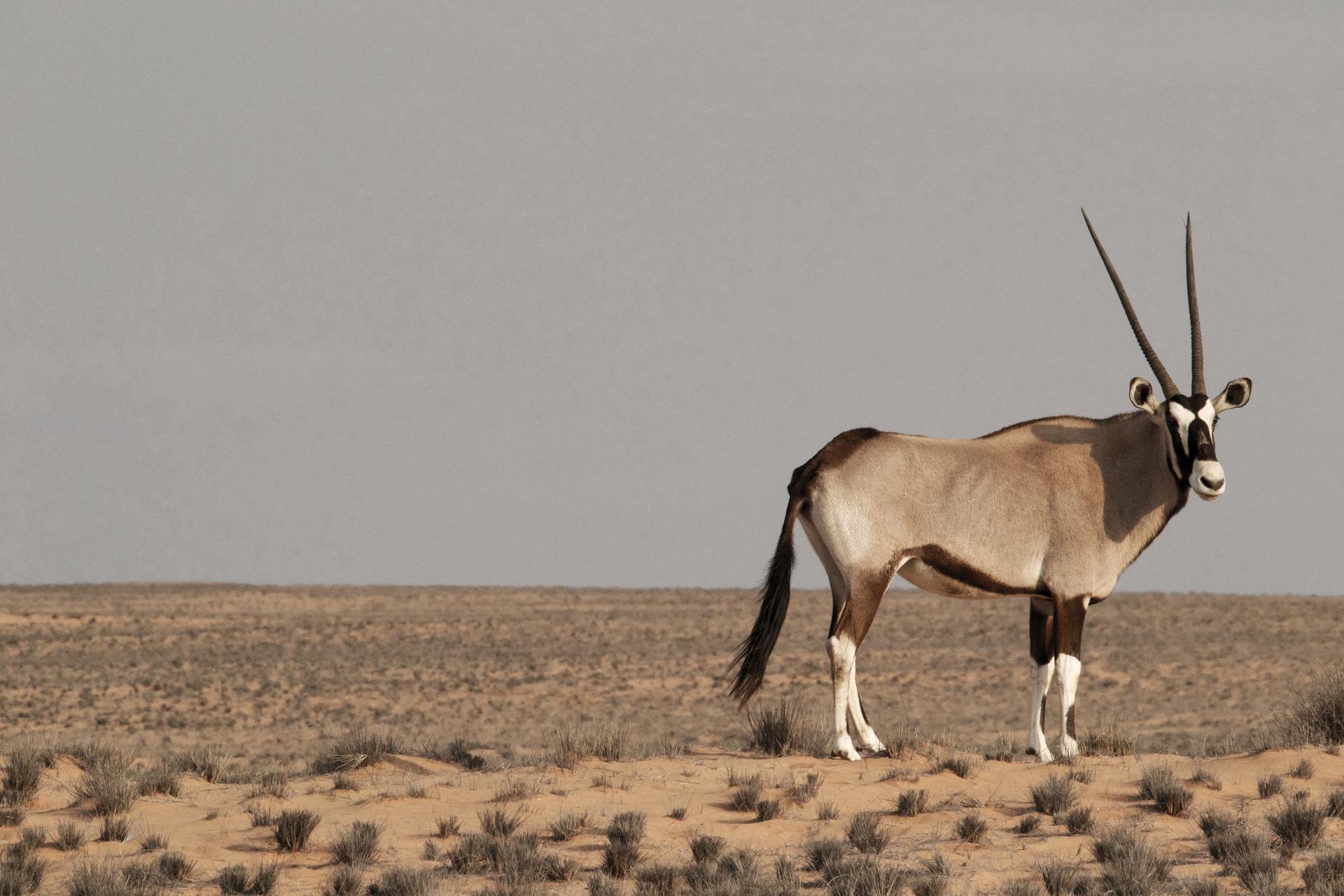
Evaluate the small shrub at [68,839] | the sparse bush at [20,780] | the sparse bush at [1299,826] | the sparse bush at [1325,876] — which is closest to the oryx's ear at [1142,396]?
the sparse bush at [1299,826]

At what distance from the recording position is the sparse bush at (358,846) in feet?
28.9

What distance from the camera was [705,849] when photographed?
8.73 meters

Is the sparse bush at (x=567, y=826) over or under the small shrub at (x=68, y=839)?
over

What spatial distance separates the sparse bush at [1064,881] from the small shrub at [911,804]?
142cm

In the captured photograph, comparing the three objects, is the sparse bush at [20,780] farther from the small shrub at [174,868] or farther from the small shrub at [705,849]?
the small shrub at [705,849]

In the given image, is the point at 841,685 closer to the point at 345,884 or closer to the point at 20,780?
the point at 345,884

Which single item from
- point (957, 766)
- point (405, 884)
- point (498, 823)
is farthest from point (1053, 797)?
point (405, 884)

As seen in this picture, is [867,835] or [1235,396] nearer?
[867,835]

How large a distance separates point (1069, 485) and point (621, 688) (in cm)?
2448

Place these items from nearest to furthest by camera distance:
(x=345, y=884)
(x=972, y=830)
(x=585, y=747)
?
(x=345, y=884), (x=972, y=830), (x=585, y=747)

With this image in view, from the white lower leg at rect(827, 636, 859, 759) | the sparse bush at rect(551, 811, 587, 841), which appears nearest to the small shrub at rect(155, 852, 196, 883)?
the sparse bush at rect(551, 811, 587, 841)

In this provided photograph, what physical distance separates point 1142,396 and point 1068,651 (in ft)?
6.85

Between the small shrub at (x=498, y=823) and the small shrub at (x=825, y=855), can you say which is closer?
the small shrub at (x=825, y=855)

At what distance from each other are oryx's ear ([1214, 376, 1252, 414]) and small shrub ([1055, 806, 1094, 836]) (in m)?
3.59
